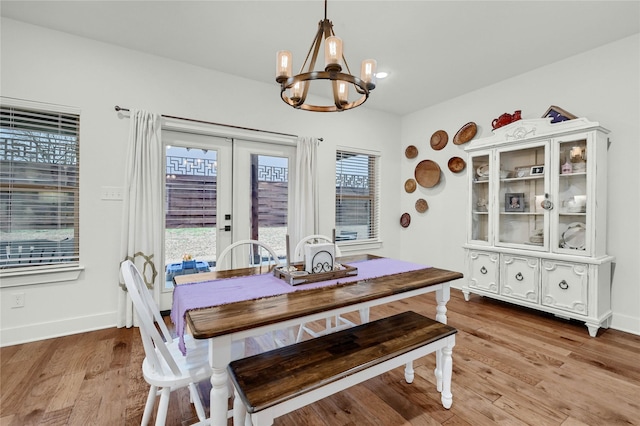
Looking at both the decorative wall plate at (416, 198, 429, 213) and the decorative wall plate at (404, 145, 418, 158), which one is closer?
the decorative wall plate at (416, 198, 429, 213)

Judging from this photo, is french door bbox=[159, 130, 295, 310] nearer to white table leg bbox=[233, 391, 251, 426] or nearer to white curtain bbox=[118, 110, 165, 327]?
white curtain bbox=[118, 110, 165, 327]

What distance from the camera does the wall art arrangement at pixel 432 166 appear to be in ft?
13.1

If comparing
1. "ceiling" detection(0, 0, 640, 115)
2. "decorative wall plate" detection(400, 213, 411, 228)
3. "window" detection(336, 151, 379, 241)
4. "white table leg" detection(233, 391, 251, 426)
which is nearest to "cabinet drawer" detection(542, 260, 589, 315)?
"decorative wall plate" detection(400, 213, 411, 228)

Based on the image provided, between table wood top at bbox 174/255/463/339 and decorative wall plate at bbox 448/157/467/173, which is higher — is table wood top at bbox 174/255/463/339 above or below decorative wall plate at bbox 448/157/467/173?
below

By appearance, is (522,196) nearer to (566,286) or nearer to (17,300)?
(566,286)

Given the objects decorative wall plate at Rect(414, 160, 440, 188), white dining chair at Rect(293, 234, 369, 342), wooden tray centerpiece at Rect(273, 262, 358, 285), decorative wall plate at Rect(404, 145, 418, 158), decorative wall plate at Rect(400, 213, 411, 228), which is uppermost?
decorative wall plate at Rect(404, 145, 418, 158)

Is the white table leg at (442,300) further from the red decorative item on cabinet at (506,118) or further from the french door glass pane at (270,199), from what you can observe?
the red decorative item on cabinet at (506,118)

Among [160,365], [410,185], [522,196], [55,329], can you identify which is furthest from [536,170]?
[55,329]

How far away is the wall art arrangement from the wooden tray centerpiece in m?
3.00

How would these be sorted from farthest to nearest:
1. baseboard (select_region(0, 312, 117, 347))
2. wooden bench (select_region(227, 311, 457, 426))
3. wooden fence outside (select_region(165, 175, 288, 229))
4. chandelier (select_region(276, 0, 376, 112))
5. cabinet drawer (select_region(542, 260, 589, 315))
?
wooden fence outside (select_region(165, 175, 288, 229)) < cabinet drawer (select_region(542, 260, 589, 315)) < baseboard (select_region(0, 312, 117, 347)) < chandelier (select_region(276, 0, 376, 112)) < wooden bench (select_region(227, 311, 457, 426))

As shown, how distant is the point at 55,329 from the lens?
8.65 feet

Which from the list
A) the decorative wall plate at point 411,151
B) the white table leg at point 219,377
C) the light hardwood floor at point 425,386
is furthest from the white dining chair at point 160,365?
the decorative wall plate at point 411,151

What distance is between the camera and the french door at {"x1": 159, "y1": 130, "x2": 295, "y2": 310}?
322 cm

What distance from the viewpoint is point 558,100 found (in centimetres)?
319
